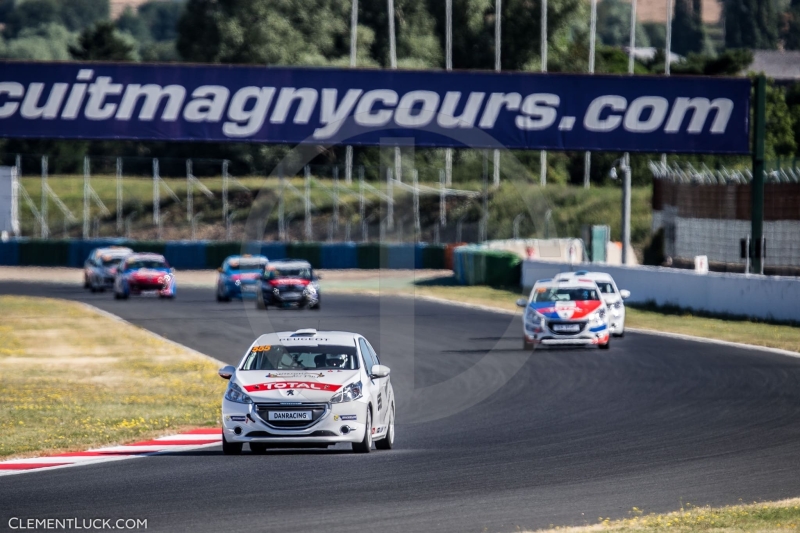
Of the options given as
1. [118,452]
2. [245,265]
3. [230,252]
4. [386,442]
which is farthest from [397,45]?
[386,442]

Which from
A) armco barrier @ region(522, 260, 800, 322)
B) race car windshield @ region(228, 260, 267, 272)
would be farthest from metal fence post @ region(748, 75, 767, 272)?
race car windshield @ region(228, 260, 267, 272)

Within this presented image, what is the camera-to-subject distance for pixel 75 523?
9.53m

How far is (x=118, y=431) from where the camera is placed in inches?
635

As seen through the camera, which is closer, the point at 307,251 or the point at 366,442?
the point at 366,442

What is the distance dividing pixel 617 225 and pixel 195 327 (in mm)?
35087

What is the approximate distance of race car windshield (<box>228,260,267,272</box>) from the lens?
40.6 metres

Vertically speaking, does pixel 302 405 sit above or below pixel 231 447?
above

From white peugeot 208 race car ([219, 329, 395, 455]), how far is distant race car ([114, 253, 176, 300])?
29.4 metres

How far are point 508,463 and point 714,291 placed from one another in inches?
916

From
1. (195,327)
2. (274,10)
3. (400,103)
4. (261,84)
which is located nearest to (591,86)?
(400,103)

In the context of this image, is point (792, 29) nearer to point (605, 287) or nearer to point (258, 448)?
point (605, 287)

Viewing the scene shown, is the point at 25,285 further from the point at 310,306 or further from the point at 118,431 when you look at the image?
the point at 118,431

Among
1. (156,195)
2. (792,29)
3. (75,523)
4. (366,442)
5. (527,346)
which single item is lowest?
(527,346)

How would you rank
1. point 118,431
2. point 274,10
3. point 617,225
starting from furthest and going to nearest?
1. point 274,10
2. point 617,225
3. point 118,431
